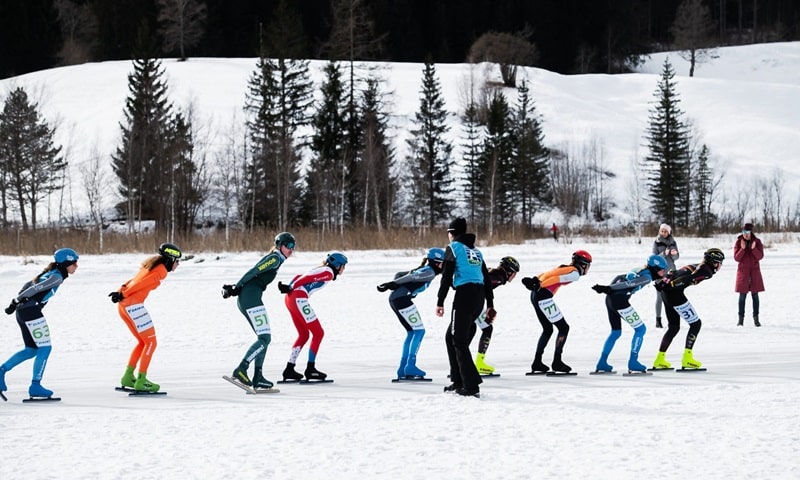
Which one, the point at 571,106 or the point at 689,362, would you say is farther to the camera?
the point at 571,106

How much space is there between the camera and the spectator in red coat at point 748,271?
16078mm

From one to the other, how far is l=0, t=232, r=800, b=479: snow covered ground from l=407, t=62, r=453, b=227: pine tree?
1445 inches

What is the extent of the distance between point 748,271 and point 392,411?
34.0 ft

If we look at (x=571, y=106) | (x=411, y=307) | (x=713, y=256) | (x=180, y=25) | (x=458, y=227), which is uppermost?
(x=180, y=25)

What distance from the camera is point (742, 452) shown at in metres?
7.04

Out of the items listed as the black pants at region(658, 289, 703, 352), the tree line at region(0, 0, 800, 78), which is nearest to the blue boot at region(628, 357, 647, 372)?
the black pants at region(658, 289, 703, 352)

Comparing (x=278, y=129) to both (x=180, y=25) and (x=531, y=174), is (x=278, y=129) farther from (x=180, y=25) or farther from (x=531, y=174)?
(x=180, y=25)

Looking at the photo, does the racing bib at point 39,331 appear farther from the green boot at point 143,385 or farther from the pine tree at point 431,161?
the pine tree at point 431,161

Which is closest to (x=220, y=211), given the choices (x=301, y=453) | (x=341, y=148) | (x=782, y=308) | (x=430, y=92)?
(x=341, y=148)

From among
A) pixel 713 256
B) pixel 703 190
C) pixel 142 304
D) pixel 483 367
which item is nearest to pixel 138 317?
pixel 142 304

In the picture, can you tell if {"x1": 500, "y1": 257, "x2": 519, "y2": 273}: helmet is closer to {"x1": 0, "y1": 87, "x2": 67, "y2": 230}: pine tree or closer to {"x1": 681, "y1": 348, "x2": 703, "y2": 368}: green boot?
{"x1": 681, "y1": 348, "x2": 703, "y2": 368}: green boot

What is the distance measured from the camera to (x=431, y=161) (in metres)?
54.9

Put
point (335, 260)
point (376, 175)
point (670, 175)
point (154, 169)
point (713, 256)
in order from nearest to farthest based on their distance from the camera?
point (335, 260), point (713, 256), point (154, 169), point (376, 175), point (670, 175)

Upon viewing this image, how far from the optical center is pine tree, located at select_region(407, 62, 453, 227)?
53875mm
